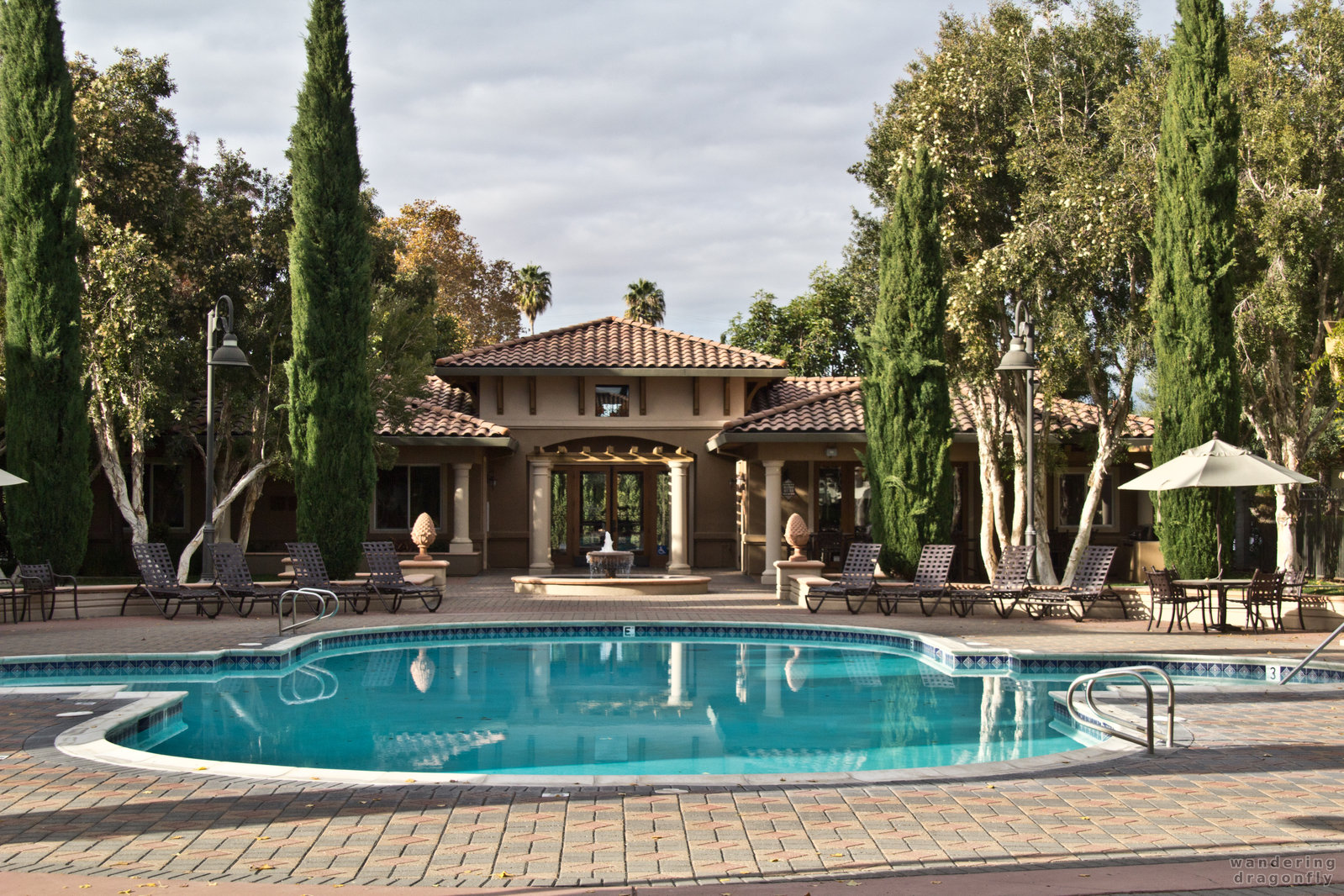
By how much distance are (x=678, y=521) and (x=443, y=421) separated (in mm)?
5624

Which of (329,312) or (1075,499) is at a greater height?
(329,312)

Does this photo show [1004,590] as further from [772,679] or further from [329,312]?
[329,312]

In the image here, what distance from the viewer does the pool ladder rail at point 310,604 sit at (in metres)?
13.9

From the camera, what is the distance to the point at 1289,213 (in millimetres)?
16188

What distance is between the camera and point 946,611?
56.3ft

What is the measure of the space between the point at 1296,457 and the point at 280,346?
58.9ft

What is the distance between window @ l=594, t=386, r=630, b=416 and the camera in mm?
25438

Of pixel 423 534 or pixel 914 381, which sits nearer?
pixel 914 381

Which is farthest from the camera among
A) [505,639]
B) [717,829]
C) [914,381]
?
[914,381]

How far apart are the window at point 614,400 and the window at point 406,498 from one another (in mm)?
4050

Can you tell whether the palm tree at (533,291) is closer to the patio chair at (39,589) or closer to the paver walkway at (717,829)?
the patio chair at (39,589)

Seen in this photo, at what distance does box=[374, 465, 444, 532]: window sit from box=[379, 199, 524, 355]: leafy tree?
14.5 metres

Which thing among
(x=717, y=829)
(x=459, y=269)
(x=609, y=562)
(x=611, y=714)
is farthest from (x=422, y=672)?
(x=459, y=269)

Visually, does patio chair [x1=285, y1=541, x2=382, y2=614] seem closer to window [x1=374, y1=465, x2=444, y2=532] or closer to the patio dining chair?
window [x1=374, y1=465, x2=444, y2=532]
